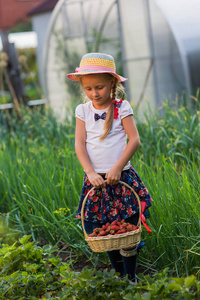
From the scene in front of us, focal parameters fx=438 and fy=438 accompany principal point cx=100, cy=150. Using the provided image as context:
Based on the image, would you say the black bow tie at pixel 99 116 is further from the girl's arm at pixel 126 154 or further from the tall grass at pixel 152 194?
the tall grass at pixel 152 194

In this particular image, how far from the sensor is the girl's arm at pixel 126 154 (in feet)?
7.36

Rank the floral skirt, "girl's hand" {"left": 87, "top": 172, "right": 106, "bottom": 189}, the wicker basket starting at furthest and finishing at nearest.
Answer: the floral skirt < "girl's hand" {"left": 87, "top": 172, "right": 106, "bottom": 189} < the wicker basket

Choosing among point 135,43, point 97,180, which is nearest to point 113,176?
point 97,180

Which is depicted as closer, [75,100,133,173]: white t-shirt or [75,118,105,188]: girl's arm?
[75,118,105,188]: girl's arm

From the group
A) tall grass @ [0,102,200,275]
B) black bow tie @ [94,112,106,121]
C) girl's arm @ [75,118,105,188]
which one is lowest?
tall grass @ [0,102,200,275]

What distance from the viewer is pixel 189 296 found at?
1767mm

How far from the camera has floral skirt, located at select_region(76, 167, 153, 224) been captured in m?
2.34

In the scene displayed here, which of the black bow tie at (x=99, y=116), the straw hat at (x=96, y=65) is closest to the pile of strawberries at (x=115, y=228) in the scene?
the black bow tie at (x=99, y=116)

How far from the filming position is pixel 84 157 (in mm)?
2371

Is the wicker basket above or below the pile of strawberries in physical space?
below

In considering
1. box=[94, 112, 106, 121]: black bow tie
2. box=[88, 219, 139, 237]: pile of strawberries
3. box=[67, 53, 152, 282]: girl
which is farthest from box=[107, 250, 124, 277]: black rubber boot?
box=[94, 112, 106, 121]: black bow tie

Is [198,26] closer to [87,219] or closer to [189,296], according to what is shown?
[87,219]

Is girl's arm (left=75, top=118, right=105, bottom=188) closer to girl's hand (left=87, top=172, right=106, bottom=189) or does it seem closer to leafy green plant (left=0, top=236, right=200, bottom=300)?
girl's hand (left=87, top=172, right=106, bottom=189)

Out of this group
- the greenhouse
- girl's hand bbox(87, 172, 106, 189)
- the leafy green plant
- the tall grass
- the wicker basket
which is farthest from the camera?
the greenhouse
